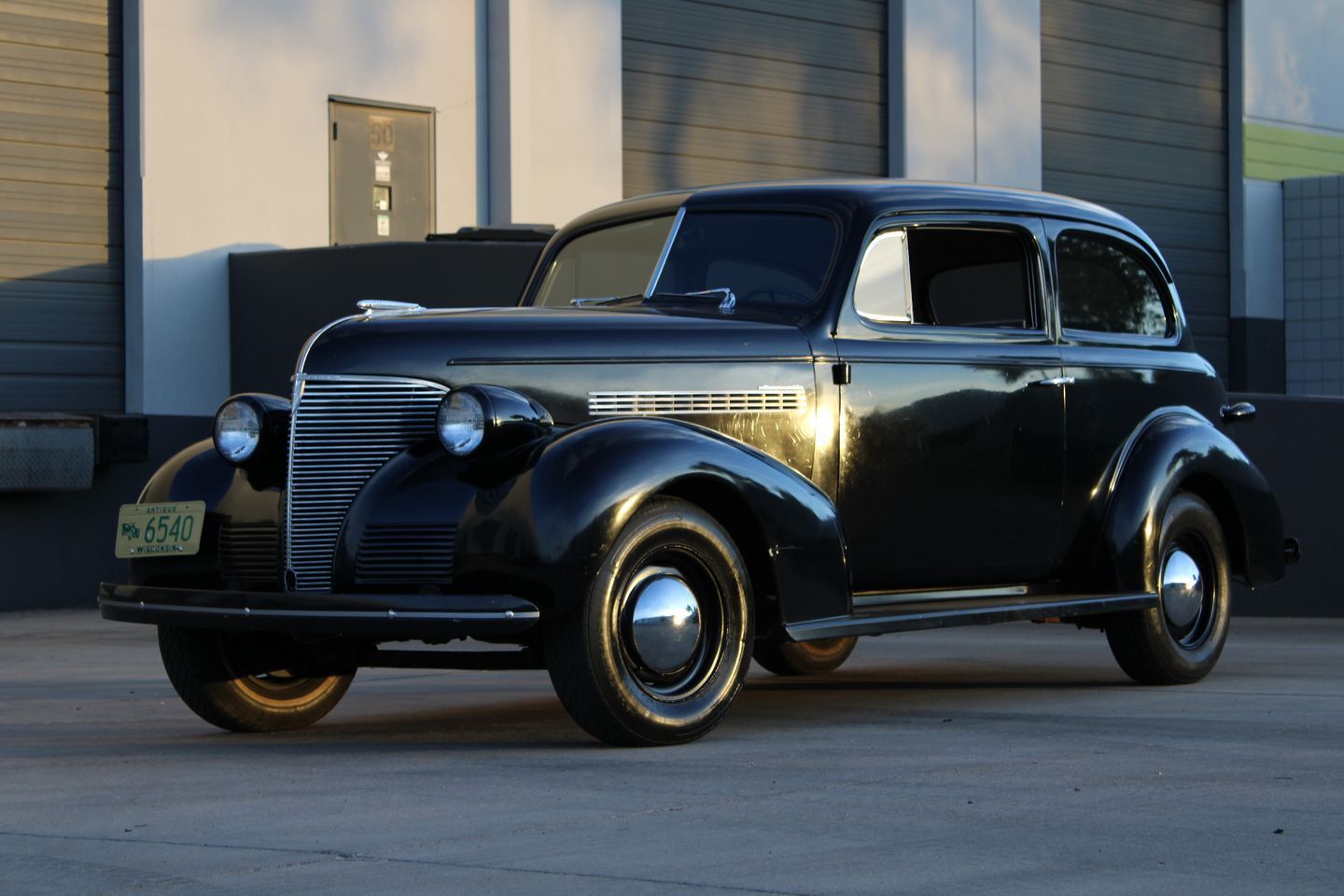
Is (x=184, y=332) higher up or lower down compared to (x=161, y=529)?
higher up

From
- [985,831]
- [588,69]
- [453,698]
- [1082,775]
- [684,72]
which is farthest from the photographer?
[684,72]

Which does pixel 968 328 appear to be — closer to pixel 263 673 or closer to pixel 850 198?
pixel 850 198

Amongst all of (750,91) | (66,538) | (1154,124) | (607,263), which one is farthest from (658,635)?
(1154,124)

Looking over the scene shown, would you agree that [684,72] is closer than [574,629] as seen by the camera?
No


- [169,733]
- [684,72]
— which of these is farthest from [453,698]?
[684,72]

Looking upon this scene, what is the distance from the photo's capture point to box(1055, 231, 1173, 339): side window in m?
7.71

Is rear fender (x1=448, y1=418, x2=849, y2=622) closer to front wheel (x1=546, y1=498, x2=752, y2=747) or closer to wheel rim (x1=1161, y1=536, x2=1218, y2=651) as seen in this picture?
front wheel (x1=546, y1=498, x2=752, y2=747)

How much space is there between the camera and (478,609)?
546cm

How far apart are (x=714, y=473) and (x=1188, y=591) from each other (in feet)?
9.08

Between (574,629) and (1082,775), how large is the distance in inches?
57.1

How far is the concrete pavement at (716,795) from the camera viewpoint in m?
3.98

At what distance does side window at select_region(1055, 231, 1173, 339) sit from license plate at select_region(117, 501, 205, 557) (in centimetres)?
340

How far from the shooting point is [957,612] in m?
6.73

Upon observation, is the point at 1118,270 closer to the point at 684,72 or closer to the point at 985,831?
the point at 985,831
